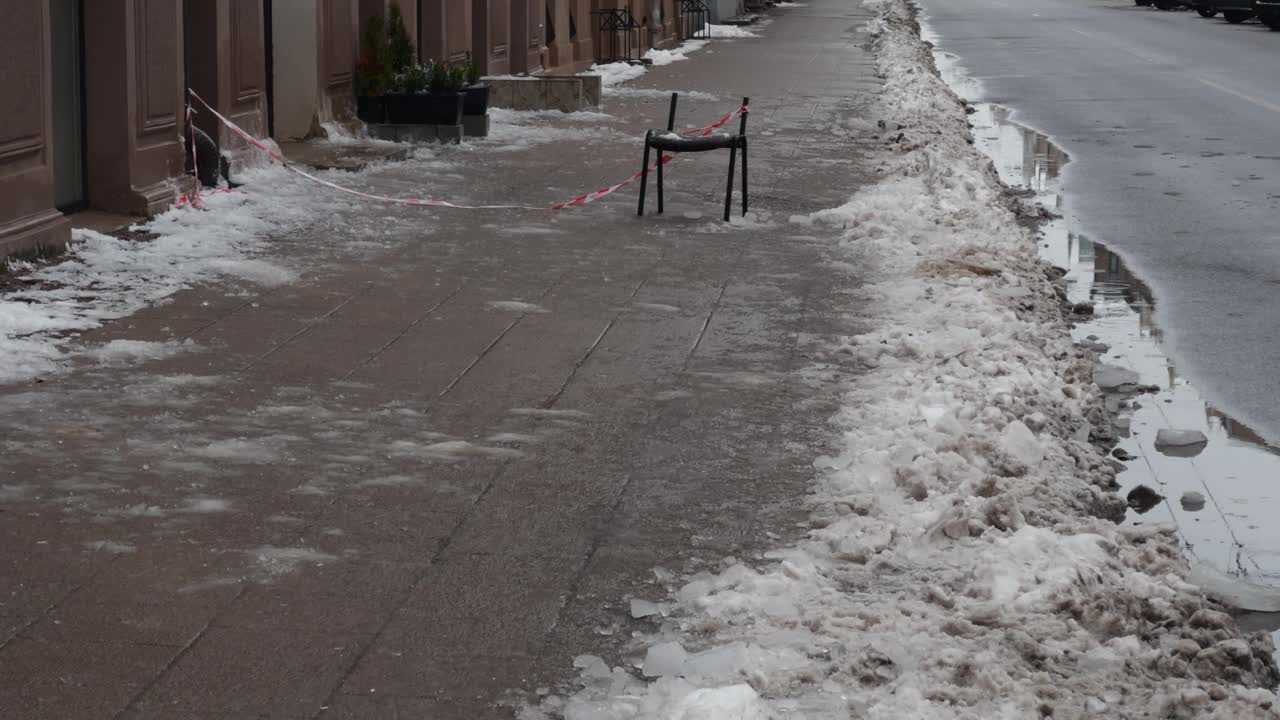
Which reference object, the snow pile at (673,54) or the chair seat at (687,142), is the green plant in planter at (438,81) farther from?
the snow pile at (673,54)

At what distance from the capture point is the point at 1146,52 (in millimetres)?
36219

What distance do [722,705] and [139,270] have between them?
6.73m

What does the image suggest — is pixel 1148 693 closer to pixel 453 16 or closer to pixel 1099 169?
pixel 1099 169

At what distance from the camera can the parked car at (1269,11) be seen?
4528 cm

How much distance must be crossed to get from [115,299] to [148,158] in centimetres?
328

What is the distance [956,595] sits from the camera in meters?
5.01

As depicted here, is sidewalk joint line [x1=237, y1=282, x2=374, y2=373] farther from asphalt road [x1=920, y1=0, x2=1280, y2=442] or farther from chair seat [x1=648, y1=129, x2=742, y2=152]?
asphalt road [x1=920, y1=0, x2=1280, y2=442]

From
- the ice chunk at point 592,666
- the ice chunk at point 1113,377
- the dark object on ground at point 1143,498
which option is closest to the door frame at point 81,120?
the ice chunk at point 1113,377

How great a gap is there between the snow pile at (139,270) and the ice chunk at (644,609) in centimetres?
359

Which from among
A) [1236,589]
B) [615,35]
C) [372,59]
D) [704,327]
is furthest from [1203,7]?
[1236,589]

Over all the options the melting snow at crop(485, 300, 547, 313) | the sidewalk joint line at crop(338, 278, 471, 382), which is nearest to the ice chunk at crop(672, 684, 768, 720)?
the sidewalk joint line at crop(338, 278, 471, 382)

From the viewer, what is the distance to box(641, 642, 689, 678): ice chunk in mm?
4465

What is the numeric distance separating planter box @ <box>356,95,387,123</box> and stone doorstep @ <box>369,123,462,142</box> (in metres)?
0.16

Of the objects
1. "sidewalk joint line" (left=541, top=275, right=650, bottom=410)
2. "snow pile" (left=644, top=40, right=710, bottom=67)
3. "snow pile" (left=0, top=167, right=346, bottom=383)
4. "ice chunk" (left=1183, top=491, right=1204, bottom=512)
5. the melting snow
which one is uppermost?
"snow pile" (left=644, top=40, right=710, bottom=67)
